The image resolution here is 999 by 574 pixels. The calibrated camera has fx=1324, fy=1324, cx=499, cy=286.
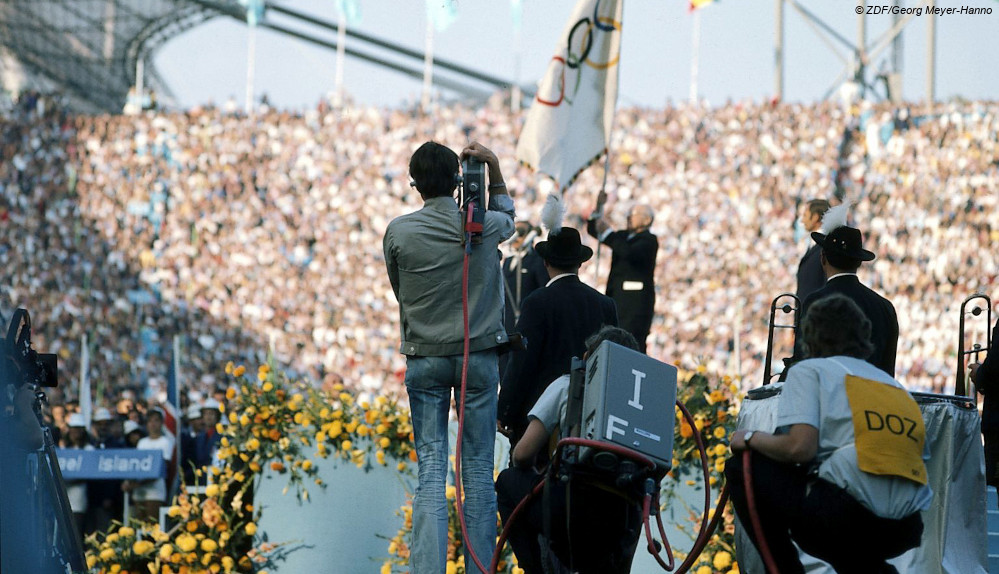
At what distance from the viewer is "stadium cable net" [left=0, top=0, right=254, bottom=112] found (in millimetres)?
33531

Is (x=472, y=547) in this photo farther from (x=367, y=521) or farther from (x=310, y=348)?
(x=310, y=348)

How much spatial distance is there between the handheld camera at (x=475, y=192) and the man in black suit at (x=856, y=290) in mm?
1633

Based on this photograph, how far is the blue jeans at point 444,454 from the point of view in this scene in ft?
16.5

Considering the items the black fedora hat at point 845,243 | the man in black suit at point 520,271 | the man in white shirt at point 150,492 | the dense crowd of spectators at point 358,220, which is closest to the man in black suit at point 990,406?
the black fedora hat at point 845,243

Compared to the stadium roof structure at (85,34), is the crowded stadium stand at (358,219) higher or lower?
lower

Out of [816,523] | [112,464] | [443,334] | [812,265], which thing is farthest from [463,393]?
[112,464]

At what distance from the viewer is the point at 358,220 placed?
2406 centimetres

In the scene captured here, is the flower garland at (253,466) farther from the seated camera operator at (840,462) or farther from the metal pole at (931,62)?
the metal pole at (931,62)

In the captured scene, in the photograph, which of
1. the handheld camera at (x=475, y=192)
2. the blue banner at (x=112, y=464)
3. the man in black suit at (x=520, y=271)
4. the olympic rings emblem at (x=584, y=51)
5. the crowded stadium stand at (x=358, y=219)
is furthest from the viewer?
the crowded stadium stand at (x=358, y=219)

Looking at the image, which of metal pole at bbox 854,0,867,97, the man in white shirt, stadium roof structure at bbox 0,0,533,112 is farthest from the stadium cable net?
the man in white shirt

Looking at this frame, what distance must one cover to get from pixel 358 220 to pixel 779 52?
8.86m

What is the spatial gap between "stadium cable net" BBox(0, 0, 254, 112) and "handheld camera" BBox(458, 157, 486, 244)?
29456 millimetres

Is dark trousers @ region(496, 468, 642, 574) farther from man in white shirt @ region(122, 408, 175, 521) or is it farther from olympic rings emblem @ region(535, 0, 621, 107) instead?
man in white shirt @ region(122, 408, 175, 521)

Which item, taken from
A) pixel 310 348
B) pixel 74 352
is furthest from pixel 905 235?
pixel 74 352
